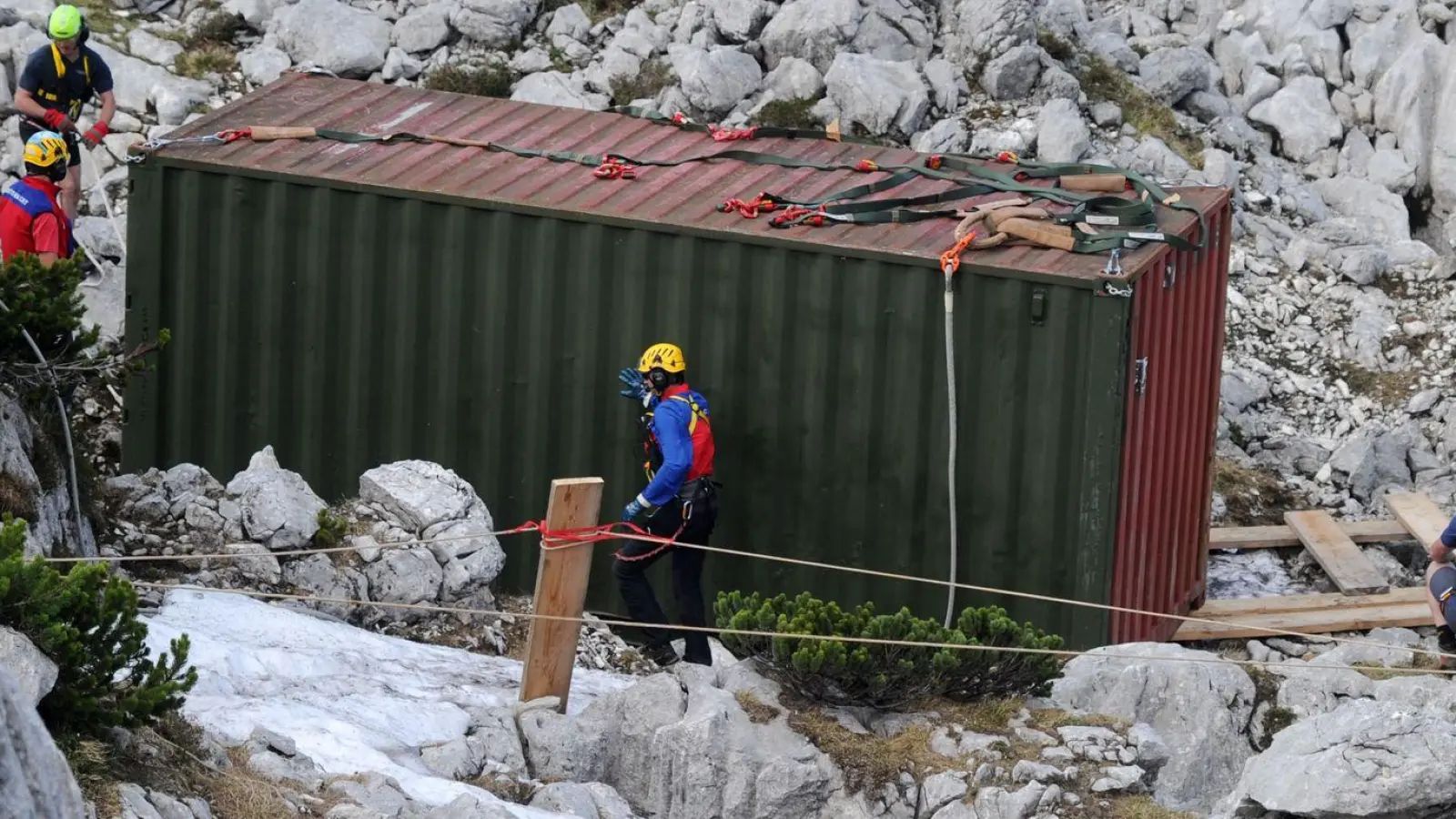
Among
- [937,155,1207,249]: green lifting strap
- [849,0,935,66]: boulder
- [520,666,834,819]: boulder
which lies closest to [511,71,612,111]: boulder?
[849,0,935,66]: boulder

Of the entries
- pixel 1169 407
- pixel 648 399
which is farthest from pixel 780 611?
pixel 1169 407

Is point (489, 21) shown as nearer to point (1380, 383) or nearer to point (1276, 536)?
point (1380, 383)

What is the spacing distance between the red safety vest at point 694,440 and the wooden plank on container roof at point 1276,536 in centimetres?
447

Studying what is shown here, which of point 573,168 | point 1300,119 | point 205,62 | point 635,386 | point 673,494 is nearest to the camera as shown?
point 673,494

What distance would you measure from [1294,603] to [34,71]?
8.27 metres

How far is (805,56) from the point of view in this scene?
53.3ft

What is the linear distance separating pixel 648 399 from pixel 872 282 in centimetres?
136

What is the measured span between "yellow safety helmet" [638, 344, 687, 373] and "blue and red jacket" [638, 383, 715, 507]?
0.10 meters

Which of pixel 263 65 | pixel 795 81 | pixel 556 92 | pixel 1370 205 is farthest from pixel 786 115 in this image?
pixel 1370 205

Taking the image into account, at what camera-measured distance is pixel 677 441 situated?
31.0 ft

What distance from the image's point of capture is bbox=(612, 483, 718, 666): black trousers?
964cm

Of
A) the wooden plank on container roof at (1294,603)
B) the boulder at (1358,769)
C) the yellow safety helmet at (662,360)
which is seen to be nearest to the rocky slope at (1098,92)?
the wooden plank on container roof at (1294,603)

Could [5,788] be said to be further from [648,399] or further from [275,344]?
[275,344]

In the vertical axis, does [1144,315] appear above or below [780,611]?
above
